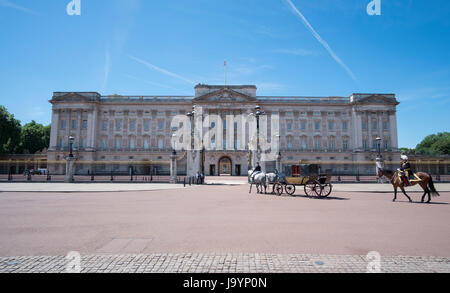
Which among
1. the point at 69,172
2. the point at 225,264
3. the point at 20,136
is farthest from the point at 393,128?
the point at 20,136

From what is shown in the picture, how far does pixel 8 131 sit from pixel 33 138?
12565mm

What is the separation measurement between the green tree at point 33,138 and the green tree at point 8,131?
16.3 feet

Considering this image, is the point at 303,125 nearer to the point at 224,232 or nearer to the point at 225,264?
the point at 224,232

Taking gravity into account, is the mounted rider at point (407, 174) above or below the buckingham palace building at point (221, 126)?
below

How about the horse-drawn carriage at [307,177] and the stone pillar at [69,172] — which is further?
the stone pillar at [69,172]

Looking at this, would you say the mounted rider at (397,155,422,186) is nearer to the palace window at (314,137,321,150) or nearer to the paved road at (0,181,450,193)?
the paved road at (0,181,450,193)

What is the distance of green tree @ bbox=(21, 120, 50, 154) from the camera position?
6372 centimetres

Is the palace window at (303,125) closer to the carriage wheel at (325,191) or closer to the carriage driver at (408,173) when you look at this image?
the carriage wheel at (325,191)

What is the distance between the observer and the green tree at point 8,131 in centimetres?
5225

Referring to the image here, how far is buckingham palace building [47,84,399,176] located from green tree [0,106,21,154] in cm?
1029

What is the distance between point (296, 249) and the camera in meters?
4.70

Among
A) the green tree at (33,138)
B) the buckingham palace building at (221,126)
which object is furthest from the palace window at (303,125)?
the green tree at (33,138)

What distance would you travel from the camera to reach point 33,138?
65375mm
